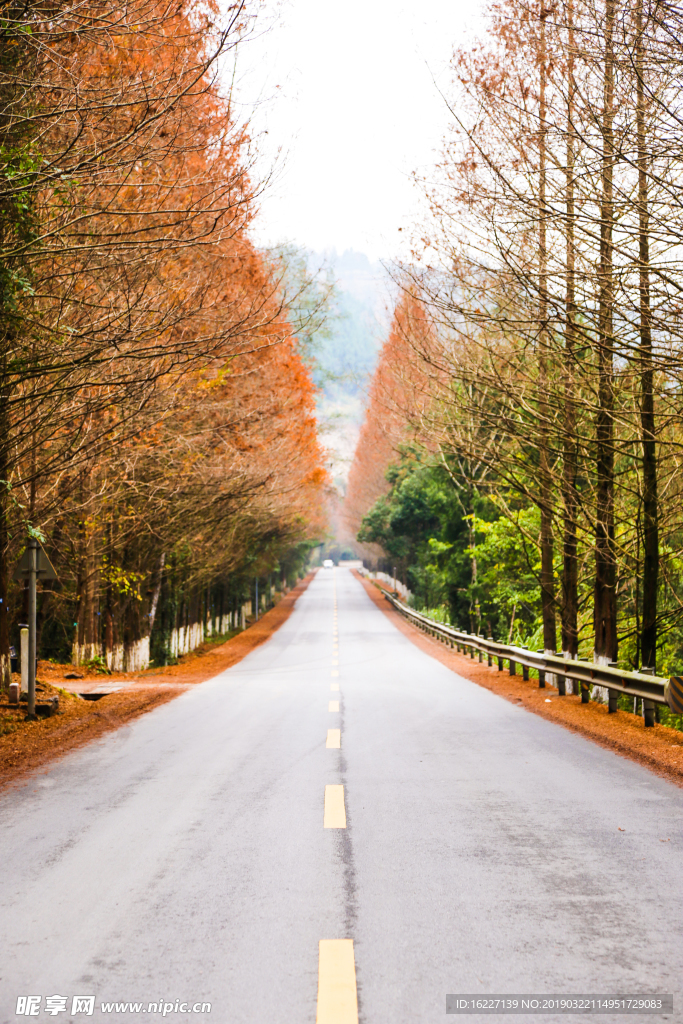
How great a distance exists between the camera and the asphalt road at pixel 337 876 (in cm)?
386

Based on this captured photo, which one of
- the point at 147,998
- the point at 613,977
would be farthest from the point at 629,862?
the point at 147,998

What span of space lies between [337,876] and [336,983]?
1.54 m

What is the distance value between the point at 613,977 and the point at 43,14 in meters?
8.80

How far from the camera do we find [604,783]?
8219mm

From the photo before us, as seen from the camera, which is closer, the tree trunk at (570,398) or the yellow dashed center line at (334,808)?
the yellow dashed center line at (334,808)

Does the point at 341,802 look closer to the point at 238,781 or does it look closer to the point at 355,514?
the point at 238,781

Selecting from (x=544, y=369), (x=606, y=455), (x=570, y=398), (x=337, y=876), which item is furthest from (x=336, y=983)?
(x=606, y=455)

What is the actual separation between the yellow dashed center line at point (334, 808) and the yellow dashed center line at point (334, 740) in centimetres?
233

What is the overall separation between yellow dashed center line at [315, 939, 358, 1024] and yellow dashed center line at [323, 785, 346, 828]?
93.1 inches

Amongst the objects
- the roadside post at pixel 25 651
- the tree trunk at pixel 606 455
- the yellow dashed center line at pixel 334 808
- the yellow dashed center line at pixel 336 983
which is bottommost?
the yellow dashed center line at pixel 334 808

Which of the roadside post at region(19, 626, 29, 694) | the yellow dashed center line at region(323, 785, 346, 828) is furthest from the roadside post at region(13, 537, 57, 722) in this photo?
the yellow dashed center line at region(323, 785, 346, 828)

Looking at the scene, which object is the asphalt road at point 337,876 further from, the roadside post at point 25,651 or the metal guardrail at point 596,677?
the roadside post at point 25,651

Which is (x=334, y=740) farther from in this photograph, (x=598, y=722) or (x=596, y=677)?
(x=596, y=677)

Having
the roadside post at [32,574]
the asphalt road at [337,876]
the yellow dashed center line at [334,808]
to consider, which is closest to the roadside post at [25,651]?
the roadside post at [32,574]
